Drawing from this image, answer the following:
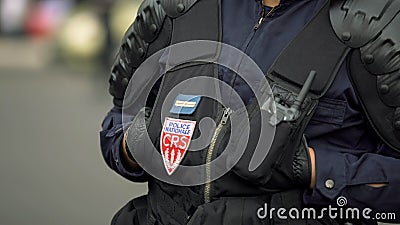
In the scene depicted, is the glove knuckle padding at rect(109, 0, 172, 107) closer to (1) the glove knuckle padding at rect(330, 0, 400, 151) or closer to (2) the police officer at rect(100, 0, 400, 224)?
Result: (2) the police officer at rect(100, 0, 400, 224)

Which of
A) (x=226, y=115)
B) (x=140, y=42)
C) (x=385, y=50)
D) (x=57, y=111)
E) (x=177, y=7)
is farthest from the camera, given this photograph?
(x=57, y=111)

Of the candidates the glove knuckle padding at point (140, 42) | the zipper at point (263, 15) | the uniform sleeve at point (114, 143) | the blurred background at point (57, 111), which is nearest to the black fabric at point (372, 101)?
the zipper at point (263, 15)

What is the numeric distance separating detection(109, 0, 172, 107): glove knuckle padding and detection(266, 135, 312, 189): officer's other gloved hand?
1.63ft

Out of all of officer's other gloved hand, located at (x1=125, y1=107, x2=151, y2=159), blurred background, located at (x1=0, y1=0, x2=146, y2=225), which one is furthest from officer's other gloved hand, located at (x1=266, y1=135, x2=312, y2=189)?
blurred background, located at (x1=0, y1=0, x2=146, y2=225)

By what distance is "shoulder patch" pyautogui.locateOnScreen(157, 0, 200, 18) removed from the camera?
2357 millimetres

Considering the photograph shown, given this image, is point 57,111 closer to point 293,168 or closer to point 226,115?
point 226,115

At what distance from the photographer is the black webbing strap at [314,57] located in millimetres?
2127

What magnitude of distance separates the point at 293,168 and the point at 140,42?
0.63 m

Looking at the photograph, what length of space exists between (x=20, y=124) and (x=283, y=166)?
769 cm

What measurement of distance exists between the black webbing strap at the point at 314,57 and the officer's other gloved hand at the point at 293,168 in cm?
14

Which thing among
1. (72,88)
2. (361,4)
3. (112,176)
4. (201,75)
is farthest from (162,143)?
(72,88)

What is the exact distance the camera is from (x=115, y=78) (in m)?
2.65

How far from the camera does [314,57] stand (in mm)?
2154
